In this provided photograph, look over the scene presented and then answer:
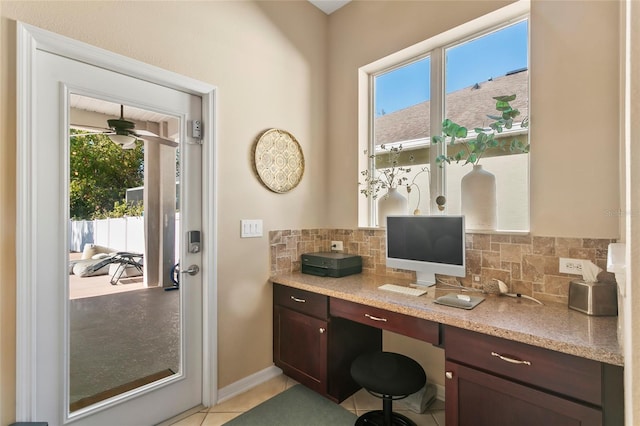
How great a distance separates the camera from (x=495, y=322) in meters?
1.32

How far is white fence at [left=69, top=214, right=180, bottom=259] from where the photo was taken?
1574 mm

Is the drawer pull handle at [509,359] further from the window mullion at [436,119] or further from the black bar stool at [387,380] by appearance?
the window mullion at [436,119]

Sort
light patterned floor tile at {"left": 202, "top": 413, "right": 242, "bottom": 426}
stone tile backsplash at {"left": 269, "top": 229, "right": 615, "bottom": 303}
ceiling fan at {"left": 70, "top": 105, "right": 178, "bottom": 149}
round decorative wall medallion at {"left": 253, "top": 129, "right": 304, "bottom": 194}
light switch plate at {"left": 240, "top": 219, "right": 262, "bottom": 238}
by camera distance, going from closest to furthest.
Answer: stone tile backsplash at {"left": 269, "top": 229, "right": 615, "bottom": 303} < ceiling fan at {"left": 70, "top": 105, "right": 178, "bottom": 149} < light patterned floor tile at {"left": 202, "top": 413, "right": 242, "bottom": 426} < light switch plate at {"left": 240, "top": 219, "right": 262, "bottom": 238} < round decorative wall medallion at {"left": 253, "top": 129, "right": 304, "bottom": 194}

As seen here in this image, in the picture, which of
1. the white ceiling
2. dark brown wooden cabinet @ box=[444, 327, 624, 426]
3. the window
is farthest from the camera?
the white ceiling

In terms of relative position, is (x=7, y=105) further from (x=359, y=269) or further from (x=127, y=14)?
(x=359, y=269)

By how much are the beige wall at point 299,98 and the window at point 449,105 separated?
0.16 m

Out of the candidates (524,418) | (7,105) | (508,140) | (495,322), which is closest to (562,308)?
(495,322)

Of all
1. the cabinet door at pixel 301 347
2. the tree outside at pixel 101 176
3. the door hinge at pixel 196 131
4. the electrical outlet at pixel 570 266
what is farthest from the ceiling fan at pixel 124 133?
the electrical outlet at pixel 570 266

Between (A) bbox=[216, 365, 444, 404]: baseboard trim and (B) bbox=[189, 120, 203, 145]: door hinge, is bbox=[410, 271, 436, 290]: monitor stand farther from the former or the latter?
(B) bbox=[189, 120, 203, 145]: door hinge

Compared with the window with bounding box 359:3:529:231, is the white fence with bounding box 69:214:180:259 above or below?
below

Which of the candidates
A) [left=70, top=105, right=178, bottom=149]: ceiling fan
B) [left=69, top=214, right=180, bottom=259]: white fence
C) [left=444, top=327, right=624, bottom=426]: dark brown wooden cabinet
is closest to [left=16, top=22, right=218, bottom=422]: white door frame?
[left=69, top=214, right=180, bottom=259]: white fence

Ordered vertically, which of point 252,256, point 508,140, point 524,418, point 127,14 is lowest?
point 524,418

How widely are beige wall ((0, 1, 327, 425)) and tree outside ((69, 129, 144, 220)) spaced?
253 mm

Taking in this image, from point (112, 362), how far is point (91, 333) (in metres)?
0.21
